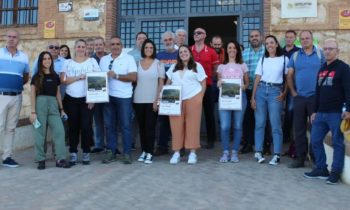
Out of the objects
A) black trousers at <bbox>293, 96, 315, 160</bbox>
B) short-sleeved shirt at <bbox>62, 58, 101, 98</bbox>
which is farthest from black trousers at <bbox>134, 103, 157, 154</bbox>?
black trousers at <bbox>293, 96, 315, 160</bbox>

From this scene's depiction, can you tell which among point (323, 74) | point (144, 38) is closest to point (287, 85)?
point (323, 74)

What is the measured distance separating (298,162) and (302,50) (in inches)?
61.6

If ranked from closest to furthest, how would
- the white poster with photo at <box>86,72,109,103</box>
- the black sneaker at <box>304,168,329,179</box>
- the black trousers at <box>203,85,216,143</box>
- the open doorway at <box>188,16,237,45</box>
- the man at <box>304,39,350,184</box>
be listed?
the man at <box>304,39,350,184</box> → the black sneaker at <box>304,168,329,179</box> → the white poster with photo at <box>86,72,109,103</box> → the black trousers at <box>203,85,216,143</box> → the open doorway at <box>188,16,237,45</box>

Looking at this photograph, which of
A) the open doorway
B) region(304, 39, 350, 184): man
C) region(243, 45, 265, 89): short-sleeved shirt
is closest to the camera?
region(304, 39, 350, 184): man

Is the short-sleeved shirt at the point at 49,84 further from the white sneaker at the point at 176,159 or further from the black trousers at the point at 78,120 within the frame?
the white sneaker at the point at 176,159

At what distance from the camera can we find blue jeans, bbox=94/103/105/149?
738 centimetres

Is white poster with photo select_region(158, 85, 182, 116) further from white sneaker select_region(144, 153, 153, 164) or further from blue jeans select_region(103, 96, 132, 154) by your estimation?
white sneaker select_region(144, 153, 153, 164)

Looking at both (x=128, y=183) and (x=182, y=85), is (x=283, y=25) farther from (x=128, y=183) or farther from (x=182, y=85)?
(x=128, y=183)

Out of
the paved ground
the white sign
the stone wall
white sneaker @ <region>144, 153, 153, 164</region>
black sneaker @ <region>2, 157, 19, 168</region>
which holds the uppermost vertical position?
the white sign

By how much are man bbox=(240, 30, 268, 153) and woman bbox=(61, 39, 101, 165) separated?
2.40 meters

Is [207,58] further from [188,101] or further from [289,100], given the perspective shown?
[289,100]

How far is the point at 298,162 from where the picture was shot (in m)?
6.38

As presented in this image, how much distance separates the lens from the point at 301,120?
6.28 metres

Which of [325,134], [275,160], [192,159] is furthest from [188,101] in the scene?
[325,134]
